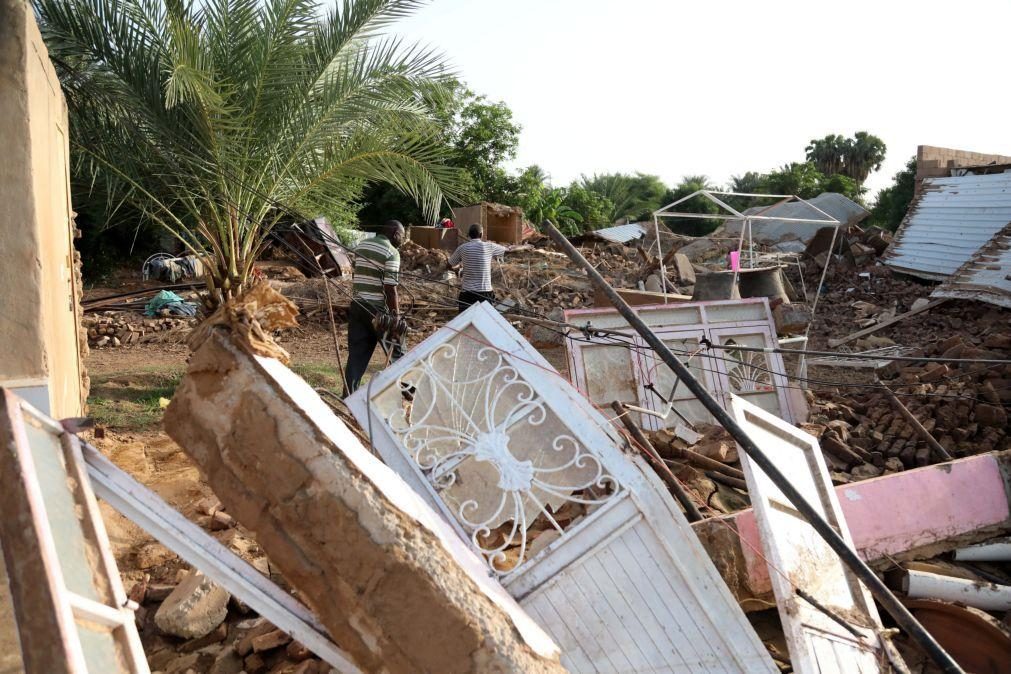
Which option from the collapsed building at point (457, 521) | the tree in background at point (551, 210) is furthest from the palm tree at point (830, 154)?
the collapsed building at point (457, 521)

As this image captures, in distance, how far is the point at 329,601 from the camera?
268cm

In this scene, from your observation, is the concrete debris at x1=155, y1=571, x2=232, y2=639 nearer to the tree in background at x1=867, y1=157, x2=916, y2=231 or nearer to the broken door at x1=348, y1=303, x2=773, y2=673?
the broken door at x1=348, y1=303, x2=773, y2=673

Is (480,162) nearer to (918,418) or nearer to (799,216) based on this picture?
(799,216)

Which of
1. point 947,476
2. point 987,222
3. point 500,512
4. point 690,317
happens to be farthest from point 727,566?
point 987,222

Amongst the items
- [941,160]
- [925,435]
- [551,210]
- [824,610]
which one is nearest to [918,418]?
[925,435]

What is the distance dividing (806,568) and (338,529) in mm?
2405

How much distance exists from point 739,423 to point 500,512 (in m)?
1.29

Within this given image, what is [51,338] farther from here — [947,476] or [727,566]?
[947,476]

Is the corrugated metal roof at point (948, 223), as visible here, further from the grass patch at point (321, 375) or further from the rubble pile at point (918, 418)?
the grass patch at point (321, 375)

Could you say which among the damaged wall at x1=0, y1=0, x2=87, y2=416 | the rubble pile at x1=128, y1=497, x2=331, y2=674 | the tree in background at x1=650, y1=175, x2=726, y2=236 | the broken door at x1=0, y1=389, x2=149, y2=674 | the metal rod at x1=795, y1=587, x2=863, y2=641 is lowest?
the tree in background at x1=650, y1=175, x2=726, y2=236

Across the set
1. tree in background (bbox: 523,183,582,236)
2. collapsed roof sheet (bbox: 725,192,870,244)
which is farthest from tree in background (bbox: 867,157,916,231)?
tree in background (bbox: 523,183,582,236)

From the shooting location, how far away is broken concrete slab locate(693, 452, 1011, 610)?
4723 mm

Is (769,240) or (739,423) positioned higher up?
(739,423)

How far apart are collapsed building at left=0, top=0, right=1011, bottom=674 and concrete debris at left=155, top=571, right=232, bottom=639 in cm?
1
